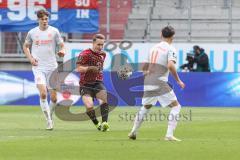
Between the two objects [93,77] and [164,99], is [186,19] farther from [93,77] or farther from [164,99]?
[164,99]

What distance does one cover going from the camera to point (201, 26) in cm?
3294

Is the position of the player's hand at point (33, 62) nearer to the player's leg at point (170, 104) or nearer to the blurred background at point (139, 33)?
the player's leg at point (170, 104)

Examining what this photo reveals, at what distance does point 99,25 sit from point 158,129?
14.4m

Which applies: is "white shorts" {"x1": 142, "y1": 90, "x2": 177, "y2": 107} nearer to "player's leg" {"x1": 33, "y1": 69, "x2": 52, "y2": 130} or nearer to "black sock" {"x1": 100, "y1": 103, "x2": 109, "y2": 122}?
"black sock" {"x1": 100, "y1": 103, "x2": 109, "y2": 122}

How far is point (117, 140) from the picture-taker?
14945mm

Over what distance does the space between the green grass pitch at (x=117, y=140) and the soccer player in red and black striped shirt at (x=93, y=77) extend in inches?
16.8

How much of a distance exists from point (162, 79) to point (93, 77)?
2876 millimetres

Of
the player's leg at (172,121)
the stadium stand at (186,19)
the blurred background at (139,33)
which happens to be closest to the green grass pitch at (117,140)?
the player's leg at (172,121)


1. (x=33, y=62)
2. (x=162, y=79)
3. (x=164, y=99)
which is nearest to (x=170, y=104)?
(x=164, y=99)

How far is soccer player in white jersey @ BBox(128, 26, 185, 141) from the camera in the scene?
14688 millimetres

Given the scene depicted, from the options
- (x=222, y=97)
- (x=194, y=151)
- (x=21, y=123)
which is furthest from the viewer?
(x=222, y=97)

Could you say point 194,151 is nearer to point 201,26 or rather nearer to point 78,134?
point 78,134

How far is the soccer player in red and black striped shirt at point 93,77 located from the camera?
682 inches

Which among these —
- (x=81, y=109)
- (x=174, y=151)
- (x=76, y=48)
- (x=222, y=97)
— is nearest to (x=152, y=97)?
(x=174, y=151)
